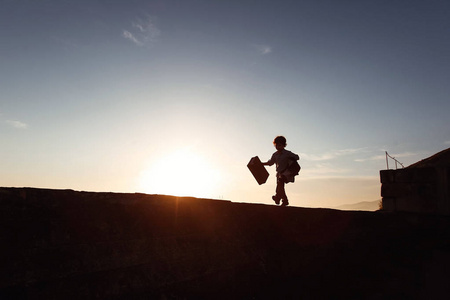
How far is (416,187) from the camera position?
22.8ft

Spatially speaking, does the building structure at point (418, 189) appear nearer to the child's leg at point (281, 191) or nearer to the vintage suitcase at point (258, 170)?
the child's leg at point (281, 191)

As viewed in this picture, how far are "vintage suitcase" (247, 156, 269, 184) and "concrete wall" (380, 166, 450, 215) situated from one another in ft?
9.23

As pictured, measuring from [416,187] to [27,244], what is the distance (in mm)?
7223

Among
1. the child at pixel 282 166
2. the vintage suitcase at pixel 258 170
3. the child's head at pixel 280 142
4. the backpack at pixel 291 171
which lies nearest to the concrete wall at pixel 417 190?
the backpack at pixel 291 171

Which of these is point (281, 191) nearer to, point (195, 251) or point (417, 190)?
point (417, 190)

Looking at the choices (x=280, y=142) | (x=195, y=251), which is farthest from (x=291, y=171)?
(x=195, y=251)

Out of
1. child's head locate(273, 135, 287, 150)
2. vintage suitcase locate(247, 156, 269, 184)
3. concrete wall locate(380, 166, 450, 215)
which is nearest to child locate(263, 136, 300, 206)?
child's head locate(273, 135, 287, 150)

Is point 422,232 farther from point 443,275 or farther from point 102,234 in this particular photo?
point 102,234

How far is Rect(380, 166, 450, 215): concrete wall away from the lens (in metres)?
6.54

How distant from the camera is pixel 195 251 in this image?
9.11ft

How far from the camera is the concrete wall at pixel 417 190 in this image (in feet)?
21.5

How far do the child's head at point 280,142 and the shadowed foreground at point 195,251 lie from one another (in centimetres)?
272

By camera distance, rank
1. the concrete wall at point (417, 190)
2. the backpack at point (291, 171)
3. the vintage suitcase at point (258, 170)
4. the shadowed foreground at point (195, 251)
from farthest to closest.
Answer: the backpack at point (291, 171), the vintage suitcase at point (258, 170), the concrete wall at point (417, 190), the shadowed foreground at point (195, 251)

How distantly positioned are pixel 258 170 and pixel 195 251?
4.34m
